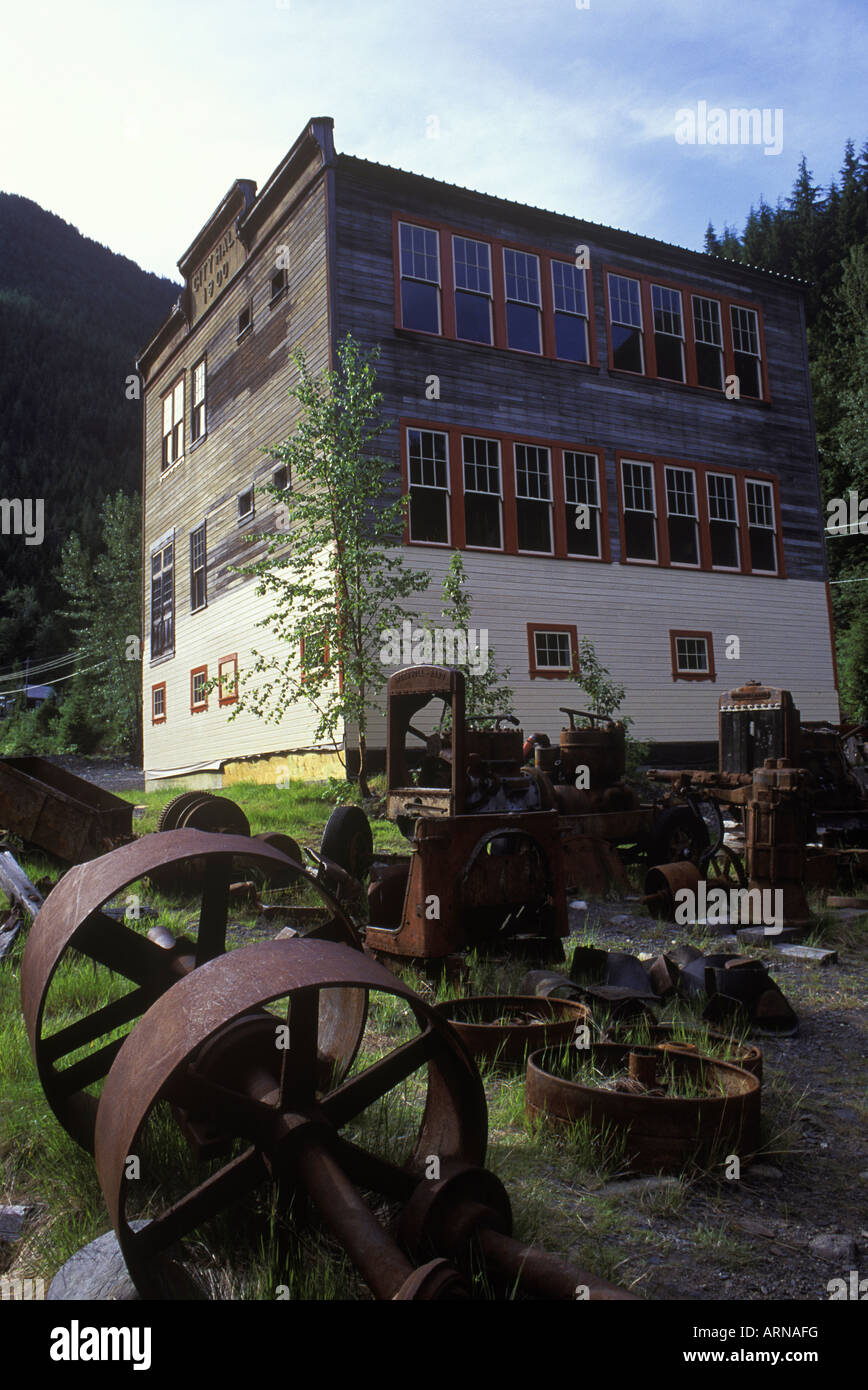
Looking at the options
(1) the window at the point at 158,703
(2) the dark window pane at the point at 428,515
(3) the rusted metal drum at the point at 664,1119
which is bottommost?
(3) the rusted metal drum at the point at 664,1119

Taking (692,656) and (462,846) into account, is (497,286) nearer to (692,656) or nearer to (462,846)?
(692,656)

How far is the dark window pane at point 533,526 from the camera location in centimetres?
1753

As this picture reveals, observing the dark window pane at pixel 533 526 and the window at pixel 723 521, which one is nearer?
the dark window pane at pixel 533 526

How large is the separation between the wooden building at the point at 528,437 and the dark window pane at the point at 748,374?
0.33ft

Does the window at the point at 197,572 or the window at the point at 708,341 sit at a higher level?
the window at the point at 708,341

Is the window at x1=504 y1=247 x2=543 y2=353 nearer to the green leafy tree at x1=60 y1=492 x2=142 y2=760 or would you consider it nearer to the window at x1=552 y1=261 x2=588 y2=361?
the window at x1=552 y1=261 x2=588 y2=361

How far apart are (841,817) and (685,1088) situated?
6999 millimetres

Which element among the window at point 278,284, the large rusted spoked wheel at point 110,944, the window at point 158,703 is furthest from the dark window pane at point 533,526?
the large rusted spoked wheel at point 110,944

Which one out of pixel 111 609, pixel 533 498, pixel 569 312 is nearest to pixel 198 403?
pixel 569 312

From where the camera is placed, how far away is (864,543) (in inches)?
1598

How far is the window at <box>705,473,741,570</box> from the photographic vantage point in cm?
1989

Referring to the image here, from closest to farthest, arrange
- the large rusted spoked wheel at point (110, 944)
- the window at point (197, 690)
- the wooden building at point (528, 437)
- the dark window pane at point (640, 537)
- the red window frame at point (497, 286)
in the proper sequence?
the large rusted spoked wheel at point (110, 944) < the wooden building at point (528, 437) < the red window frame at point (497, 286) < the dark window pane at point (640, 537) < the window at point (197, 690)

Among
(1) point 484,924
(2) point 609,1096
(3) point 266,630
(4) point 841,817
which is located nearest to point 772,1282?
(2) point 609,1096

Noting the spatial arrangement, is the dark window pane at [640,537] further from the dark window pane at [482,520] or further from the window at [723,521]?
the dark window pane at [482,520]
